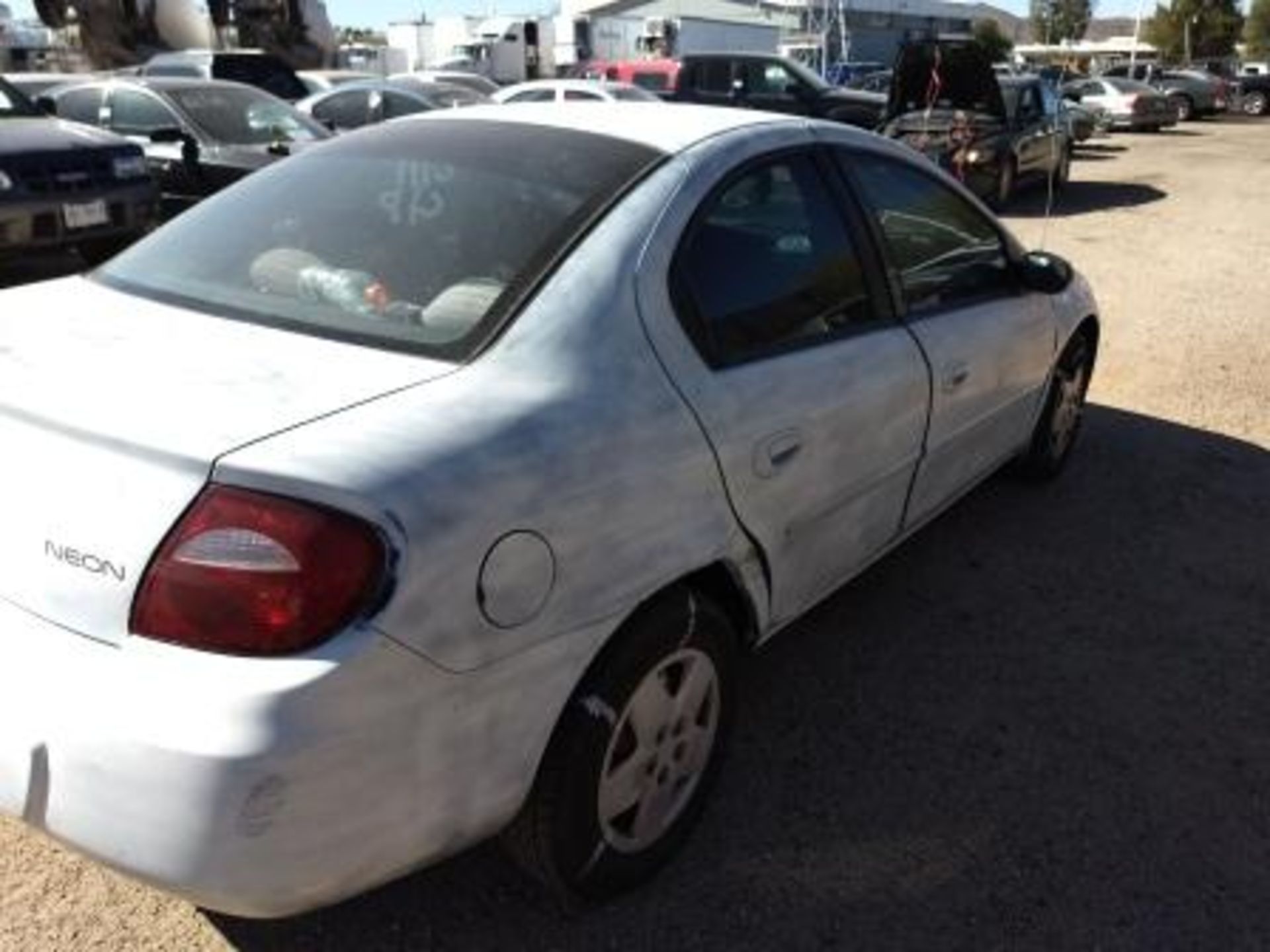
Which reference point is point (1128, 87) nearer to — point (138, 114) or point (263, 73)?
point (263, 73)

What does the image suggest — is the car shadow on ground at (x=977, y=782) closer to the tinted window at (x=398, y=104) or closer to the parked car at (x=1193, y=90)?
the tinted window at (x=398, y=104)

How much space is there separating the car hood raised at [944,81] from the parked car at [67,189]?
28.5ft

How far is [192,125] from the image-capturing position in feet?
34.6

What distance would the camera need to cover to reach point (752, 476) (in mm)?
2805

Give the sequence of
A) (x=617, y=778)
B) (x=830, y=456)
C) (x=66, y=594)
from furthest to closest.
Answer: (x=830, y=456)
(x=617, y=778)
(x=66, y=594)

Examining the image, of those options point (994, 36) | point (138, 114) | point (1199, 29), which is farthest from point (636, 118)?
point (1199, 29)

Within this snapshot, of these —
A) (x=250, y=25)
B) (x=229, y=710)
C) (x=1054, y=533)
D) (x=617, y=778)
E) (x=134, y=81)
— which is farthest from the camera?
(x=250, y=25)

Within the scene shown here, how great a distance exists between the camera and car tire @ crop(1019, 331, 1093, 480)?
503 cm

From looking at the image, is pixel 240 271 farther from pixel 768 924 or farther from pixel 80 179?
pixel 80 179

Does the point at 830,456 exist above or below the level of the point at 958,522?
above

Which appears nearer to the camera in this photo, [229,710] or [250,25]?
[229,710]

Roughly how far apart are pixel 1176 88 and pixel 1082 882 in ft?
121

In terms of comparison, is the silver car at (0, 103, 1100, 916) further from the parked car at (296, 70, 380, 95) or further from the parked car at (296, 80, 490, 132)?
the parked car at (296, 70, 380, 95)

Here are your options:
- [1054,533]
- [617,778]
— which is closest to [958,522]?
[1054,533]
